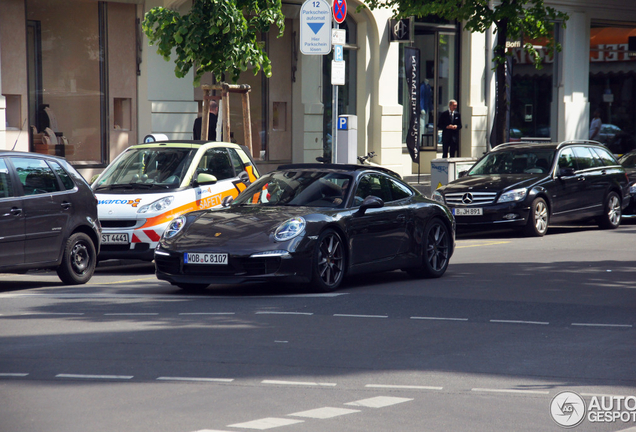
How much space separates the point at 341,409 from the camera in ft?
18.8

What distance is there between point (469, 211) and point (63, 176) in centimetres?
793

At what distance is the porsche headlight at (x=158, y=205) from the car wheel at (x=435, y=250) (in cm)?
317

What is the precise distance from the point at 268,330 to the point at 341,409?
8.38ft

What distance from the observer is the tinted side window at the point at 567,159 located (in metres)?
18.3

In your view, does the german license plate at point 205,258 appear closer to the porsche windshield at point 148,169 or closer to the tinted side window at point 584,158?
the porsche windshield at point 148,169

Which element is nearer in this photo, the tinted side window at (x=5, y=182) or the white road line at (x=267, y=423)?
the white road line at (x=267, y=423)

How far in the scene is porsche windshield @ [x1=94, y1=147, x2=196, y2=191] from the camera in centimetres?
1344

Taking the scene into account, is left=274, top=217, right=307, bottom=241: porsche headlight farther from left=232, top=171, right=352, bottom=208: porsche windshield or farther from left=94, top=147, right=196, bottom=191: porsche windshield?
left=94, top=147, right=196, bottom=191: porsche windshield

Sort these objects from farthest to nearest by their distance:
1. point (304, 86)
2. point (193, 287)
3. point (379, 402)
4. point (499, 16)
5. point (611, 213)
A: point (304, 86)
point (499, 16)
point (611, 213)
point (193, 287)
point (379, 402)

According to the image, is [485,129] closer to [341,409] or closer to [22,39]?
[22,39]

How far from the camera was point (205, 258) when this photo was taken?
33.2ft

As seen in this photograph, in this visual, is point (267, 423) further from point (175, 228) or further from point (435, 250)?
point (435, 250)

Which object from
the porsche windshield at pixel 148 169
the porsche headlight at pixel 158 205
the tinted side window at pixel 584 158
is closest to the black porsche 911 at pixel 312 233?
the porsche headlight at pixel 158 205

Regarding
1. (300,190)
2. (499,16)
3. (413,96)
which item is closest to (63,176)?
Answer: (300,190)
